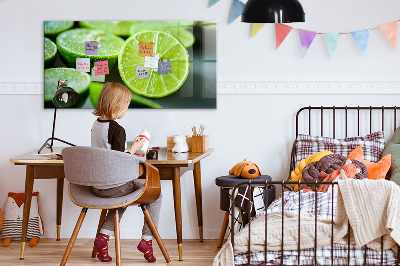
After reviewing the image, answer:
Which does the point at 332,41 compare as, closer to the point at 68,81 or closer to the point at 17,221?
the point at 68,81

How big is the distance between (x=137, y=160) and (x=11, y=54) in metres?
1.66

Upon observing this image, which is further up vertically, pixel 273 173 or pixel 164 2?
pixel 164 2

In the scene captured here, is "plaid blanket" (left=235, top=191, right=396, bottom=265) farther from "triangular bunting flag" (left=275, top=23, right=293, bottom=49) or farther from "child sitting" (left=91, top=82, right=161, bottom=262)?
"triangular bunting flag" (left=275, top=23, right=293, bottom=49)

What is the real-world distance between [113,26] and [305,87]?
143cm

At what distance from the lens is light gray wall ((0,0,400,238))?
14.3 ft

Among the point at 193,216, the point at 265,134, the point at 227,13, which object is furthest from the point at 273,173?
the point at 227,13

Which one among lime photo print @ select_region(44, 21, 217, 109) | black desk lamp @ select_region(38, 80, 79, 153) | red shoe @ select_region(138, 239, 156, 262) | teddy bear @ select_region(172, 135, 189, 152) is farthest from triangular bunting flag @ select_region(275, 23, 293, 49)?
red shoe @ select_region(138, 239, 156, 262)

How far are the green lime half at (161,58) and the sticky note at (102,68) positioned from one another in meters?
0.09

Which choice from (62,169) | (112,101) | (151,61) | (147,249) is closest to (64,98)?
(62,169)

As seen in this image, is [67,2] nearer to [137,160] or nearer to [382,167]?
[137,160]

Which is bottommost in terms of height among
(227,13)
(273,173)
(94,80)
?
(273,173)

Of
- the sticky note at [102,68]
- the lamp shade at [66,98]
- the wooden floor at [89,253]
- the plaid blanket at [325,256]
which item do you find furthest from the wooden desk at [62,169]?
the plaid blanket at [325,256]

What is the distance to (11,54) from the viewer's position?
4441 millimetres

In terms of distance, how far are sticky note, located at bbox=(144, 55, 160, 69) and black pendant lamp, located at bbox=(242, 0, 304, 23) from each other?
4.41 ft
